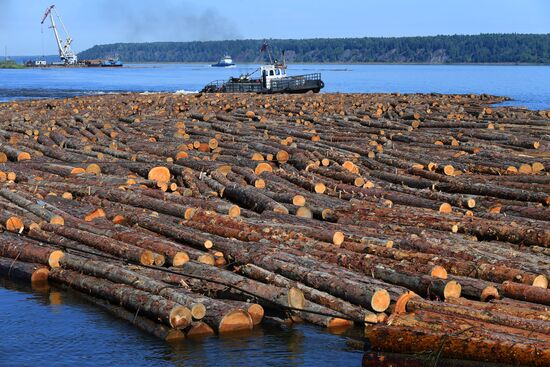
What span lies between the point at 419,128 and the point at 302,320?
23.0m

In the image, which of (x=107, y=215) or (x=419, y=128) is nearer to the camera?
(x=107, y=215)

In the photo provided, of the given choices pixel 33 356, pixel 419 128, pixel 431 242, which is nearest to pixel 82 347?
pixel 33 356

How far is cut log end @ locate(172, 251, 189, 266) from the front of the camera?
12984mm

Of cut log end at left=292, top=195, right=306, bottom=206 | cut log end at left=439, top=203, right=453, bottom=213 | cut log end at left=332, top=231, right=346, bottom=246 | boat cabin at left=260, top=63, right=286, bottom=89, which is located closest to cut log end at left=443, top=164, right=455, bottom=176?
cut log end at left=439, top=203, right=453, bottom=213

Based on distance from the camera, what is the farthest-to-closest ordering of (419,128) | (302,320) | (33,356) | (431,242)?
(419,128)
(431,242)
(302,320)
(33,356)

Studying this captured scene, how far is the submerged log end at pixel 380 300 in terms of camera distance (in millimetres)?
10766

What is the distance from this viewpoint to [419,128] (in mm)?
33219

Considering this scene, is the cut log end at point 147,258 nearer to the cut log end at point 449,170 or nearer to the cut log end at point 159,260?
the cut log end at point 159,260

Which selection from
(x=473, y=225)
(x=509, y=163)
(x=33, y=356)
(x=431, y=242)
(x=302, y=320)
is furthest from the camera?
(x=509, y=163)

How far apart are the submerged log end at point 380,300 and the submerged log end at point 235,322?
1.73m

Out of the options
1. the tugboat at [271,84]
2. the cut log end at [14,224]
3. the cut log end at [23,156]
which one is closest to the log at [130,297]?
the cut log end at [14,224]

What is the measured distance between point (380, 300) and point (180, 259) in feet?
12.2

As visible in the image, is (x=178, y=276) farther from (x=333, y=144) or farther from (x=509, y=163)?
(x=333, y=144)

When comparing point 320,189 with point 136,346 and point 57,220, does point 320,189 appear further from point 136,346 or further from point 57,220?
point 136,346
